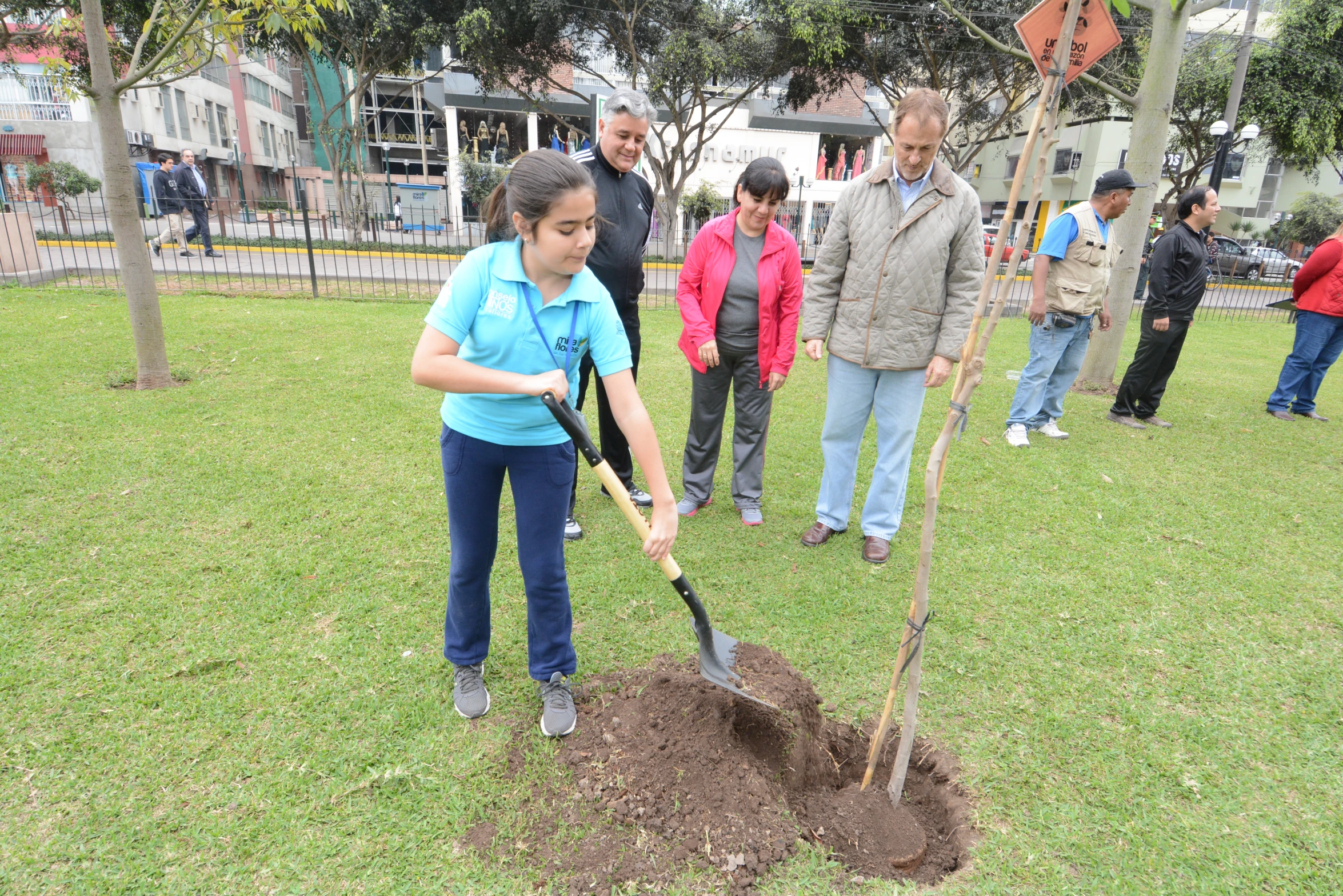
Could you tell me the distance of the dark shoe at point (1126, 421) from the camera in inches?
253

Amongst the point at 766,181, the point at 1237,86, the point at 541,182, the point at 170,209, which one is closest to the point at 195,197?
the point at 170,209

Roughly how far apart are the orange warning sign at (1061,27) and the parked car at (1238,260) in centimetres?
2651

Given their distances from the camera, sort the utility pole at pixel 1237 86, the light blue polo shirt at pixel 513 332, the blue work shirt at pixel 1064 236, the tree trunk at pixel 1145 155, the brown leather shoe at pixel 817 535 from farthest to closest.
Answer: the utility pole at pixel 1237 86 → the tree trunk at pixel 1145 155 → the blue work shirt at pixel 1064 236 → the brown leather shoe at pixel 817 535 → the light blue polo shirt at pixel 513 332

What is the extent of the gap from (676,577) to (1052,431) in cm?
498

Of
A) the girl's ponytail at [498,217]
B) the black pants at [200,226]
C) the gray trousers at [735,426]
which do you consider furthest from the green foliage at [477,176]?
the girl's ponytail at [498,217]

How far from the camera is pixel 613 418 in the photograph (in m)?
3.88

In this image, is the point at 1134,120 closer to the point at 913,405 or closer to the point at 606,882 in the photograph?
the point at 913,405

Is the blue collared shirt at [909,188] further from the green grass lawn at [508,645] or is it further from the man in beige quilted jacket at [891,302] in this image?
the green grass lawn at [508,645]

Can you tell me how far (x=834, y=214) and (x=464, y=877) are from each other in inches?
125

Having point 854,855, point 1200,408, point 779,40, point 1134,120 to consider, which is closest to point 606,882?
point 854,855

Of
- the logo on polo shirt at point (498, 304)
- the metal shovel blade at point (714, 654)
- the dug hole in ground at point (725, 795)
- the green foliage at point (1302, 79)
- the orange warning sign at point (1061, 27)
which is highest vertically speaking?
the green foliage at point (1302, 79)

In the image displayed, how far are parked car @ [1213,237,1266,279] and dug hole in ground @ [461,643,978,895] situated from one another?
87.4ft

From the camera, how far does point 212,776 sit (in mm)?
2297

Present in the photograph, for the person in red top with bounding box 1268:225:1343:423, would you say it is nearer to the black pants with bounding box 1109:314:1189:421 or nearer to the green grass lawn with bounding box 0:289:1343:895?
the black pants with bounding box 1109:314:1189:421
